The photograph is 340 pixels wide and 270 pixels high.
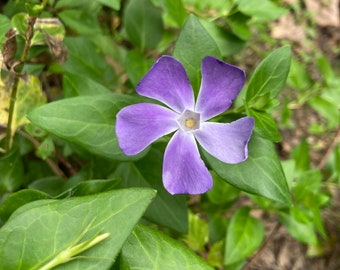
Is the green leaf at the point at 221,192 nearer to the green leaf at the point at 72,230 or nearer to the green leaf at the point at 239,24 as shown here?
the green leaf at the point at 239,24

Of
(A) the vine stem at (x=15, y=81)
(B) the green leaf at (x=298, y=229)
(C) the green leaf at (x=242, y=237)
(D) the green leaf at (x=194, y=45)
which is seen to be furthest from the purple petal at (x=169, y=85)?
(B) the green leaf at (x=298, y=229)

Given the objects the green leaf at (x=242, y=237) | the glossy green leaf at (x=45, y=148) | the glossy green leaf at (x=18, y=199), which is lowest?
the green leaf at (x=242, y=237)

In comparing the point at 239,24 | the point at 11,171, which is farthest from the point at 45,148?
the point at 239,24

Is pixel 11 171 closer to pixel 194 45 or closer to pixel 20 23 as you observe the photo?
pixel 20 23

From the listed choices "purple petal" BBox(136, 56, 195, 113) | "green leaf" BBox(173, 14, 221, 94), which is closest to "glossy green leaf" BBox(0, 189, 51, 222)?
"purple petal" BBox(136, 56, 195, 113)

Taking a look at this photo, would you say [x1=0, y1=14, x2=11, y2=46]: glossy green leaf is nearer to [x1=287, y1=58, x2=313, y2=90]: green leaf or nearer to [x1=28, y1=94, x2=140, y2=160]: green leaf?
[x1=28, y1=94, x2=140, y2=160]: green leaf
